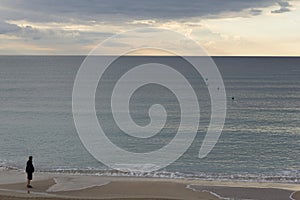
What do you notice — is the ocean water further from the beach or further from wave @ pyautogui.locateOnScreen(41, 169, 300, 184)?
the beach

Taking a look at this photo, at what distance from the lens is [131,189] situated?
2372 cm

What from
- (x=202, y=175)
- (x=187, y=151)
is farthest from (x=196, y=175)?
(x=187, y=151)

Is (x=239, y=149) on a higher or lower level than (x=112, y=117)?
lower

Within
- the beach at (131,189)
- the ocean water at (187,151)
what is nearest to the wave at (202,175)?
the ocean water at (187,151)

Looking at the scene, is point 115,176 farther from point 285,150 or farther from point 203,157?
point 285,150

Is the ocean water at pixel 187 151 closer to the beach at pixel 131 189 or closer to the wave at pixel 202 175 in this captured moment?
the wave at pixel 202 175

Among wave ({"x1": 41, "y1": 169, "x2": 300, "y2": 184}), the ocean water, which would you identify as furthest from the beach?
the ocean water

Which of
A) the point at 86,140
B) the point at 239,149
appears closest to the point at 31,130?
the point at 86,140

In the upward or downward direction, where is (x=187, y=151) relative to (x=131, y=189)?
upward

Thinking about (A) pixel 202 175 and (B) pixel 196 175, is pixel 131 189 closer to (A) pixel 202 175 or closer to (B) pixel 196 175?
(B) pixel 196 175

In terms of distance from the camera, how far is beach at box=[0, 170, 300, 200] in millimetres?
21531

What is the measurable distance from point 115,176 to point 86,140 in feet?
43.8

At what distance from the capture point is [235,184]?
25.9 meters

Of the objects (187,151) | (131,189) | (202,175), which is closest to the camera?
(131,189)
